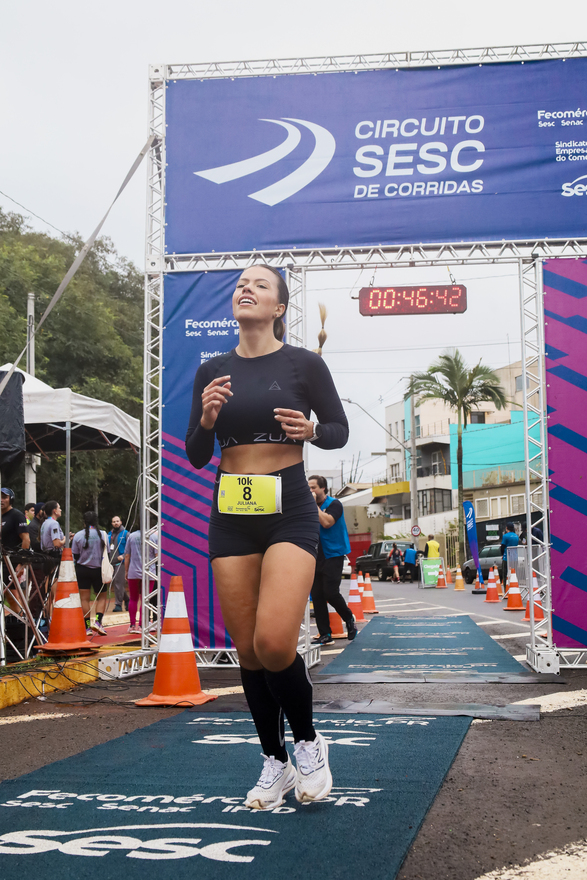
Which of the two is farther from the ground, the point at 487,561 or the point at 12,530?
the point at 12,530

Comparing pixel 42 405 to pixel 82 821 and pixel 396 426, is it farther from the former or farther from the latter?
pixel 396 426

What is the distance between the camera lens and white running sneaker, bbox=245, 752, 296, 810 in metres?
3.35

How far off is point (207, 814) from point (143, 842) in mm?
361

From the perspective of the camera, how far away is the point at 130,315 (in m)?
35.6

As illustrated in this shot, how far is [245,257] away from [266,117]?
1.43 m

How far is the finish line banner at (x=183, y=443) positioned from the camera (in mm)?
8516

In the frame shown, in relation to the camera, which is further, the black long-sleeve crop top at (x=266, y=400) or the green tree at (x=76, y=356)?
the green tree at (x=76, y=356)

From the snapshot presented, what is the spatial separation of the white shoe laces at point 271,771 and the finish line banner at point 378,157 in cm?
619

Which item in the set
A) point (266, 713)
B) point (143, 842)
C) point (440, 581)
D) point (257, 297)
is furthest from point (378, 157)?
point (440, 581)

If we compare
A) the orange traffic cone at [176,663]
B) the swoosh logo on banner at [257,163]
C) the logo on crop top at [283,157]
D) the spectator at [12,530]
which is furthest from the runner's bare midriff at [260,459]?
the spectator at [12,530]

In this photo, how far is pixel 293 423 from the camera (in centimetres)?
329

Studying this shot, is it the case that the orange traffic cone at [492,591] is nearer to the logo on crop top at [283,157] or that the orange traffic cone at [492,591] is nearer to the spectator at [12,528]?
the spectator at [12,528]

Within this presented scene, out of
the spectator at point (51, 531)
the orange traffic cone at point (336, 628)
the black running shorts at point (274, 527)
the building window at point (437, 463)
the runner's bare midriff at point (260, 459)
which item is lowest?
the orange traffic cone at point (336, 628)

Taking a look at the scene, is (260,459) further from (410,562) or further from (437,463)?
(437,463)
